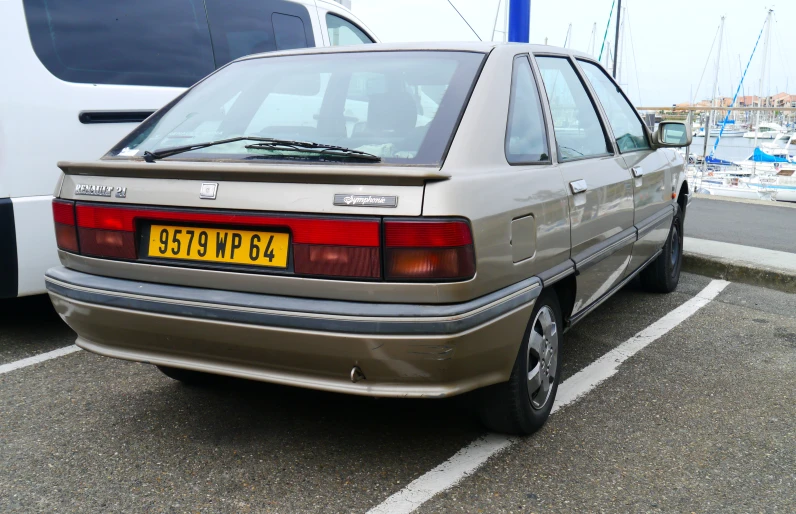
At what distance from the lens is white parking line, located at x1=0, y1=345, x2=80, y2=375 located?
13.1ft

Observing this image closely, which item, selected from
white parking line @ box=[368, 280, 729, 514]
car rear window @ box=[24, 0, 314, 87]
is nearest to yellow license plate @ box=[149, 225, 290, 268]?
white parking line @ box=[368, 280, 729, 514]

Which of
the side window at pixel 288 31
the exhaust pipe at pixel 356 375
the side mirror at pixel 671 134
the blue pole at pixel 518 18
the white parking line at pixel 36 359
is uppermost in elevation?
the blue pole at pixel 518 18

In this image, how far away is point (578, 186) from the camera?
11.2 feet

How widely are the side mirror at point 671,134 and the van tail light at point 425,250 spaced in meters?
2.86

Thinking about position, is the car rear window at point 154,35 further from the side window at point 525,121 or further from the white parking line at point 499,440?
the white parking line at point 499,440

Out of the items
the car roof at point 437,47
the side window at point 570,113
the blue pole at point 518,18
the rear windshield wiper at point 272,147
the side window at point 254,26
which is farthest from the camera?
the blue pole at point 518,18

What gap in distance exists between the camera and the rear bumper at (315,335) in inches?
98.1

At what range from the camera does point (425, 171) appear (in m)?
2.50

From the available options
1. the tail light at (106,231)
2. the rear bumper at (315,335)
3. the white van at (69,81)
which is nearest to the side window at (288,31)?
the white van at (69,81)

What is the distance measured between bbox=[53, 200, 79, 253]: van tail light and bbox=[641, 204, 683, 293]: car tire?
3.85 m

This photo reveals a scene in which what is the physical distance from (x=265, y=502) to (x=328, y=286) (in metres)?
0.75

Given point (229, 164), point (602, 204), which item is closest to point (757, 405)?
point (602, 204)

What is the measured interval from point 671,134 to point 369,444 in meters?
2.94

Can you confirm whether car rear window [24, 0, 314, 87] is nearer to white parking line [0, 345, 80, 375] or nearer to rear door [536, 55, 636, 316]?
white parking line [0, 345, 80, 375]
